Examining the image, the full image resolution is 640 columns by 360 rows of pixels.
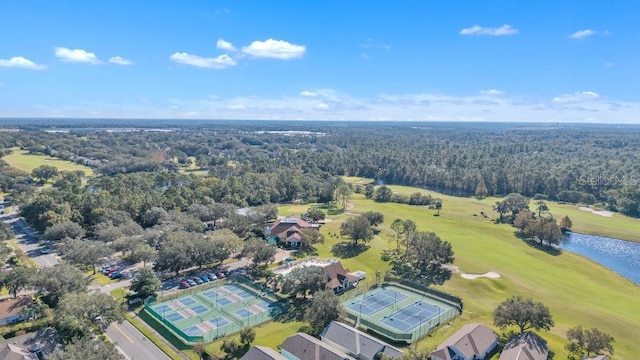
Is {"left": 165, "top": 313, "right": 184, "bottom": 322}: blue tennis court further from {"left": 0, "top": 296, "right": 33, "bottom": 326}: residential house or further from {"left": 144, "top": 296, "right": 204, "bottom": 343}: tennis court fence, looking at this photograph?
{"left": 0, "top": 296, "right": 33, "bottom": 326}: residential house

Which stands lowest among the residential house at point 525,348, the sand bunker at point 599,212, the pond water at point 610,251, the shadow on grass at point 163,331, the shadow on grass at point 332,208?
the pond water at point 610,251

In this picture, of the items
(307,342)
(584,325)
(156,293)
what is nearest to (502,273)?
(584,325)

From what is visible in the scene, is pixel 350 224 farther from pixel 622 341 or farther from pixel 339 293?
pixel 622 341

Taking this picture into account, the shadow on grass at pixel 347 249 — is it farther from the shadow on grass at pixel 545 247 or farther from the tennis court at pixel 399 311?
the shadow on grass at pixel 545 247

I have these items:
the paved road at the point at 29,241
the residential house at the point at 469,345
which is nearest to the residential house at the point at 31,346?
Answer: the paved road at the point at 29,241

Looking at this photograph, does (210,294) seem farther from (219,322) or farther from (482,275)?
(482,275)

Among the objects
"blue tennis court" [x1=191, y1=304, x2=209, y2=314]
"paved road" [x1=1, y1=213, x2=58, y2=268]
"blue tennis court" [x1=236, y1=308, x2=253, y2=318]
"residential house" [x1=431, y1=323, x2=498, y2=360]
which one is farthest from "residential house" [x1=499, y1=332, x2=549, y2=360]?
"paved road" [x1=1, y1=213, x2=58, y2=268]
